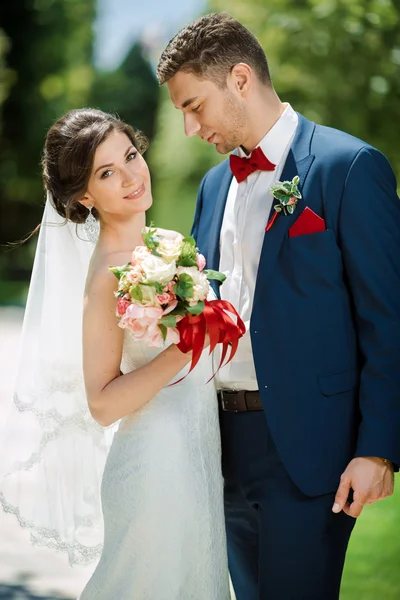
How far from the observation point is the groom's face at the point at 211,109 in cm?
351

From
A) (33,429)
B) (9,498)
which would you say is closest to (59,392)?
(33,429)

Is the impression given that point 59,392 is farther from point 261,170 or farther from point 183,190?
point 183,190

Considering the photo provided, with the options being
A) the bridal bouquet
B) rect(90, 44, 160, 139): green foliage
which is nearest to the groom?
the bridal bouquet

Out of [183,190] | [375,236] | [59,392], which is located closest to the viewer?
[375,236]

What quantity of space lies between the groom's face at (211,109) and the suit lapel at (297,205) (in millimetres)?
256

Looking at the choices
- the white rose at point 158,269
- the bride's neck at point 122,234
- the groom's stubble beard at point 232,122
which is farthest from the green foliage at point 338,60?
the white rose at point 158,269

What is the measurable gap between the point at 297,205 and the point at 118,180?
70 centimetres

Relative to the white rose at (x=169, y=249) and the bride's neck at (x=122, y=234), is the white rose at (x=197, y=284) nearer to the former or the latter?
the white rose at (x=169, y=249)

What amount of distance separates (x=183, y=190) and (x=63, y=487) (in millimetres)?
18046

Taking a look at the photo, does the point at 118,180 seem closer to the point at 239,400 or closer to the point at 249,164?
the point at 249,164

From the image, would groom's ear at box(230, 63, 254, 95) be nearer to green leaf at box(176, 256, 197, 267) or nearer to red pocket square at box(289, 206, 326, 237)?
red pocket square at box(289, 206, 326, 237)

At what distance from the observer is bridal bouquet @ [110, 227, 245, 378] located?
9.91ft

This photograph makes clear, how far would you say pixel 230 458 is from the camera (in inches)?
138

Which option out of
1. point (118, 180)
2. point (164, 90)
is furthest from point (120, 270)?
point (164, 90)
